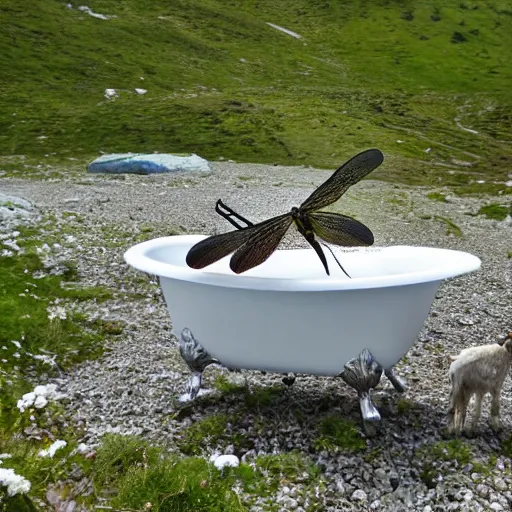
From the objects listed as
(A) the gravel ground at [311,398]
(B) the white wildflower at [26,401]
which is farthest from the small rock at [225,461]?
(B) the white wildflower at [26,401]

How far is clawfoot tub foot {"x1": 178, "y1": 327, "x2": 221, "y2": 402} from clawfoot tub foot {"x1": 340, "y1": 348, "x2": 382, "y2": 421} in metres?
1.25

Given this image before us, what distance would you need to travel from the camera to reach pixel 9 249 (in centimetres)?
973

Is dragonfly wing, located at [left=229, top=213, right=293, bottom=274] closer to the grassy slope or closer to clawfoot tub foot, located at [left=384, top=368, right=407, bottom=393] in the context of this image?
clawfoot tub foot, located at [left=384, top=368, right=407, bottom=393]

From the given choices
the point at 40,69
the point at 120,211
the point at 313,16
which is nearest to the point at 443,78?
the point at 313,16

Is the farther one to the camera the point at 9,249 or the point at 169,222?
the point at 169,222

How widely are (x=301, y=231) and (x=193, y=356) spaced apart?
1.54m

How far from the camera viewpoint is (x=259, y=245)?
5.10 metres

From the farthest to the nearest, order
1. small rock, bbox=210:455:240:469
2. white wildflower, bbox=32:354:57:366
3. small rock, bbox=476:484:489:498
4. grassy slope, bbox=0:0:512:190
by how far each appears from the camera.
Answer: grassy slope, bbox=0:0:512:190 < white wildflower, bbox=32:354:57:366 < small rock, bbox=210:455:240:469 < small rock, bbox=476:484:489:498

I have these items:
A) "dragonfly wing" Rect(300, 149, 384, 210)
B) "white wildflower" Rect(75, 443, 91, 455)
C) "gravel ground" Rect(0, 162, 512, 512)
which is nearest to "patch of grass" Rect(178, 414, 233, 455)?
"gravel ground" Rect(0, 162, 512, 512)

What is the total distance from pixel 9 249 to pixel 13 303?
208 centimetres

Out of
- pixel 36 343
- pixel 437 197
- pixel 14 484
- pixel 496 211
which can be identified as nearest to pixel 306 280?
pixel 14 484

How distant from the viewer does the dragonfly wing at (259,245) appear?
199 inches

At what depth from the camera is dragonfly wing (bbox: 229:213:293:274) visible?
16.6ft

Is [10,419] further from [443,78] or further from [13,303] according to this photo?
[443,78]
